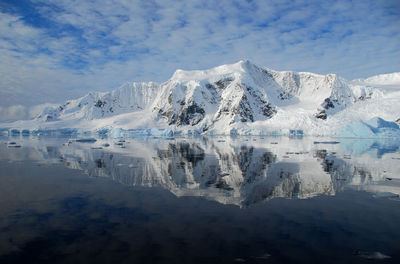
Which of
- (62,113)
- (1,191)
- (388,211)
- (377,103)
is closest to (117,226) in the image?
(1,191)

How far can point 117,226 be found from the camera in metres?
9.48

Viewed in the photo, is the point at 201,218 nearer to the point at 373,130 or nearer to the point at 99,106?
the point at 373,130

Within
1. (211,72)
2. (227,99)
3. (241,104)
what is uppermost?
(211,72)

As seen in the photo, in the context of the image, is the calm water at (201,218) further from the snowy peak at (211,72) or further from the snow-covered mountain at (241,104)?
the snowy peak at (211,72)

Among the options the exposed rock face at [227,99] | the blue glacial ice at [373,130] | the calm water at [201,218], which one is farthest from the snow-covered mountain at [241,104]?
the calm water at [201,218]

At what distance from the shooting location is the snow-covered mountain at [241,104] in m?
116

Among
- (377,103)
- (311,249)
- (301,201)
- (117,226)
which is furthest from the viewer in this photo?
(377,103)

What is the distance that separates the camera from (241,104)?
138 m

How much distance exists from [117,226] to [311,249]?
6432mm

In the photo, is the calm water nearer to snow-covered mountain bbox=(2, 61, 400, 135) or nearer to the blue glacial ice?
the blue glacial ice

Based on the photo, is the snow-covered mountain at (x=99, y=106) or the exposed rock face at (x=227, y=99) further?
the snow-covered mountain at (x=99, y=106)

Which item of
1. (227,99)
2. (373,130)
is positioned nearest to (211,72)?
(227,99)

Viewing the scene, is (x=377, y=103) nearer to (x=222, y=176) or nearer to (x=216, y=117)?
(x=216, y=117)

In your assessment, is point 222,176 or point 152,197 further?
point 222,176
